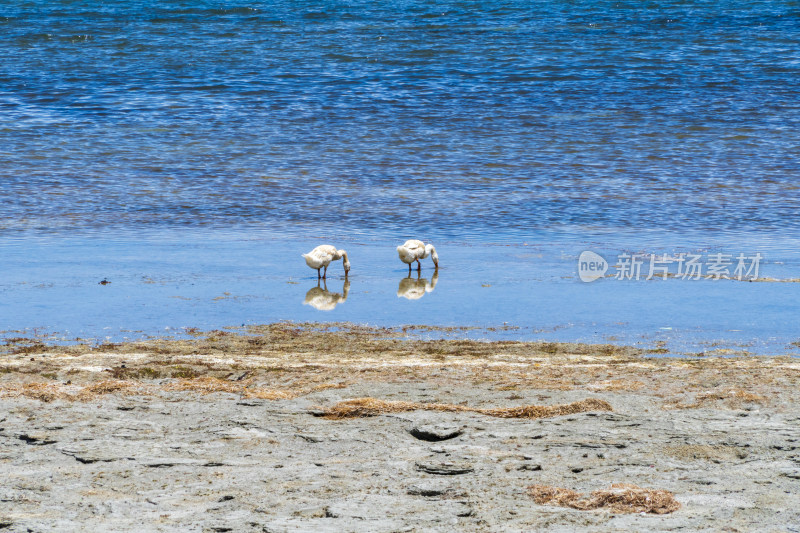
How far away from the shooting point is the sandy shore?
16.4 ft

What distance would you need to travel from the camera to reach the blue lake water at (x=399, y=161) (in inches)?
422

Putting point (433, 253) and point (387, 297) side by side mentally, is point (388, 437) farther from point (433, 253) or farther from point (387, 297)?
point (433, 253)

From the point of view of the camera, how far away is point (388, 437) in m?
6.33

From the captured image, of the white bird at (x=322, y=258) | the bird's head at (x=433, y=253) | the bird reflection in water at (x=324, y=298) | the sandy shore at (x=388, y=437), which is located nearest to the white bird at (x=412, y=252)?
the bird's head at (x=433, y=253)

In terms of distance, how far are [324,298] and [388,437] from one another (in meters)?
4.74

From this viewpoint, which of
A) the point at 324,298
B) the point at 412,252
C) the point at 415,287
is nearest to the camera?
the point at 324,298

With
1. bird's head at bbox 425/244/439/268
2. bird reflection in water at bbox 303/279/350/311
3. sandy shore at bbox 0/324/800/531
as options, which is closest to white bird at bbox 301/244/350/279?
bird reflection in water at bbox 303/279/350/311

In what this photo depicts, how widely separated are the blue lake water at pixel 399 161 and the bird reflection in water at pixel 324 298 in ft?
0.27

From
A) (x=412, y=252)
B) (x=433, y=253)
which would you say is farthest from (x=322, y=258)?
(x=433, y=253)

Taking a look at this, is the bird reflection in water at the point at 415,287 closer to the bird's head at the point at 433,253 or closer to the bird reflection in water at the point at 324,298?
the bird's head at the point at 433,253

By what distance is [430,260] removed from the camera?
12.9 meters

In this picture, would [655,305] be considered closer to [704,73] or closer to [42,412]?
[42,412]

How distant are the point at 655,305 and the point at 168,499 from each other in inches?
254

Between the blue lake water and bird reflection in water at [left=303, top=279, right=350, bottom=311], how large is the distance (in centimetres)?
8
